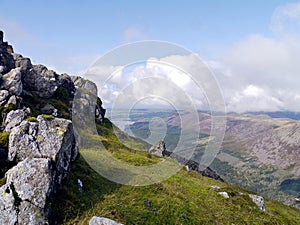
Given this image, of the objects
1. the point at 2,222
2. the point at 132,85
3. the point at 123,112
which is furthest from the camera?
the point at 123,112

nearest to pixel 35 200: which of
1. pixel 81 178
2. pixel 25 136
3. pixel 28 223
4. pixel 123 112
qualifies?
pixel 28 223

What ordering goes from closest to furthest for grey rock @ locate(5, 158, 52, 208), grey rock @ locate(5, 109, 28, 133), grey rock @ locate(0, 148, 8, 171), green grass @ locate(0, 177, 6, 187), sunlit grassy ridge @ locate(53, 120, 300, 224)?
grey rock @ locate(5, 158, 52, 208), green grass @ locate(0, 177, 6, 187), sunlit grassy ridge @ locate(53, 120, 300, 224), grey rock @ locate(0, 148, 8, 171), grey rock @ locate(5, 109, 28, 133)

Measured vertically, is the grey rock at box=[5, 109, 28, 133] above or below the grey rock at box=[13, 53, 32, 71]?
below

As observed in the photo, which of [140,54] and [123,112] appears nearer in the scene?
[140,54]

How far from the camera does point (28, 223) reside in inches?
537

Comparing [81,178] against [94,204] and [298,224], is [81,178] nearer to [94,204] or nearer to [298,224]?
[94,204]

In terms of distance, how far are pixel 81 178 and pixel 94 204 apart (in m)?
4.49

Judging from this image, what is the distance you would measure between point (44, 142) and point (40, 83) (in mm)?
40388

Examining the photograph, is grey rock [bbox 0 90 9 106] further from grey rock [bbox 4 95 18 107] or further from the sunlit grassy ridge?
the sunlit grassy ridge

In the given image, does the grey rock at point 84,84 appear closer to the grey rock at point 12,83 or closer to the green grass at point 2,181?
the grey rock at point 12,83

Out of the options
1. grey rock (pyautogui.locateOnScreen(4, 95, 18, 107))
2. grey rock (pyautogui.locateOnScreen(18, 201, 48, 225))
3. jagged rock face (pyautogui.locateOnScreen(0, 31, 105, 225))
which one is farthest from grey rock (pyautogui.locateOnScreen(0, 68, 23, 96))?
grey rock (pyautogui.locateOnScreen(18, 201, 48, 225))

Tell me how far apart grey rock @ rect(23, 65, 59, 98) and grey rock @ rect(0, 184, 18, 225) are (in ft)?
135

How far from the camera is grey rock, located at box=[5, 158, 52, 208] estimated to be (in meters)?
14.7

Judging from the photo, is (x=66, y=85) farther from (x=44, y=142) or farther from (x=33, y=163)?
(x=33, y=163)
